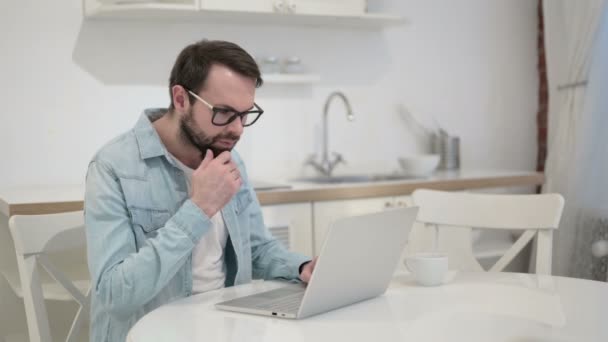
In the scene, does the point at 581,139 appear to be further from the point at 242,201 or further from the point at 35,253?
the point at 35,253

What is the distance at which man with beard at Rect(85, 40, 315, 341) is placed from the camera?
1.66 metres

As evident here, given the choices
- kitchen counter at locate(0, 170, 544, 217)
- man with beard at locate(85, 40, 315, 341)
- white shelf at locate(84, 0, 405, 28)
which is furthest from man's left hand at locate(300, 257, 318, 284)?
white shelf at locate(84, 0, 405, 28)

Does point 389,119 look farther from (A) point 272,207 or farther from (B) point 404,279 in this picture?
(B) point 404,279

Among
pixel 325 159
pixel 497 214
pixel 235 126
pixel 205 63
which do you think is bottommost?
pixel 325 159

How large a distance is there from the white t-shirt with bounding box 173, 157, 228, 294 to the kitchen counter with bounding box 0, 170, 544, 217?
0.91 m

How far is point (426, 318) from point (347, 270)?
0.18 meters

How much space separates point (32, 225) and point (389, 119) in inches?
92.8

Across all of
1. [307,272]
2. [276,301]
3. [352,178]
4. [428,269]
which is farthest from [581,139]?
[276,301]

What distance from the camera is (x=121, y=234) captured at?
66.8 inches

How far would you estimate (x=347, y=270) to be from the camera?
5.05ft

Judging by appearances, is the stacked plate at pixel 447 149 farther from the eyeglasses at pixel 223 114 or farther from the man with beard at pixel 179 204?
the eyeglasses at pixel 223 114

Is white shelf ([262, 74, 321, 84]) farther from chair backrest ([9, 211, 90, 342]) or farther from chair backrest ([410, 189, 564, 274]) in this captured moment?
chair backrest ([9, 211, 90, 342])

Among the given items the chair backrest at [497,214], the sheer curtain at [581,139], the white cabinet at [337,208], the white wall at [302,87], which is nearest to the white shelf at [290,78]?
the white wall at [302,87]

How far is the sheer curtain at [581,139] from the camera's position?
3.34m
